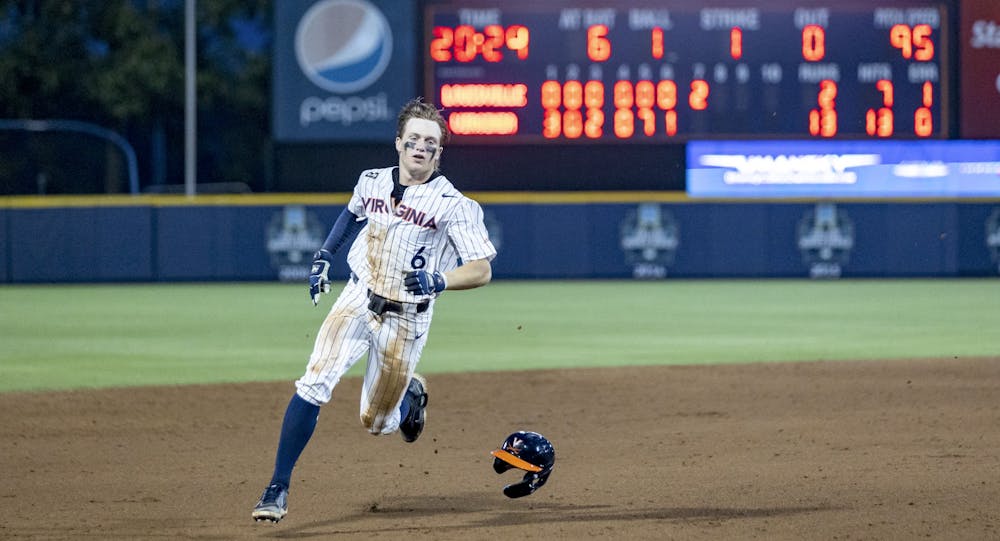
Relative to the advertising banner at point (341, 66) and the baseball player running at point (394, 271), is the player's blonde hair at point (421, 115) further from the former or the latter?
the advertising banner at point (341, 66)

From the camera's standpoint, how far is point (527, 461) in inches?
205

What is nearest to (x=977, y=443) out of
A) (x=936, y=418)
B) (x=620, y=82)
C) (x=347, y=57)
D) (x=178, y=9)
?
(x=936, y=418)

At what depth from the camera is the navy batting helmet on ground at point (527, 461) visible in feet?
17.0

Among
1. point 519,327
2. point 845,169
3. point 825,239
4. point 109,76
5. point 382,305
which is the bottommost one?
point 519,327

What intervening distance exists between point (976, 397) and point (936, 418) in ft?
2.90

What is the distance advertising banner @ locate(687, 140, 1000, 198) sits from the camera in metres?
18.5

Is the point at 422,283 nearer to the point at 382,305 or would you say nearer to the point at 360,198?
the point at 382,305

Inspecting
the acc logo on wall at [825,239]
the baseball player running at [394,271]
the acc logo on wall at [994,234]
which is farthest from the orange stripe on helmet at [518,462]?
the acc logo on wall at [994,234]

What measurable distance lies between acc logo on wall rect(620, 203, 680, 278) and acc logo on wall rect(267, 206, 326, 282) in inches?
157

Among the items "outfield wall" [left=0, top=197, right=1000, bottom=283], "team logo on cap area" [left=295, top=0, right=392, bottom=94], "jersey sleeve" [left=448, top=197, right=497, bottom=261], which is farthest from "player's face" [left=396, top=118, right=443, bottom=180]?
"outfield wall" [left=0, top=197, right=1000, bottom=283]

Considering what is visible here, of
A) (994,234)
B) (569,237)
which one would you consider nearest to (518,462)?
(569,237)

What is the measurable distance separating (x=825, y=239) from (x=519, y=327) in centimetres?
738

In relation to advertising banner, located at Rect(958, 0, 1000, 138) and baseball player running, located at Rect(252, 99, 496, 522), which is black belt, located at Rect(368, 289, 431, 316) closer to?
baseball player running, located at Rect(252, 99, 496, 522)

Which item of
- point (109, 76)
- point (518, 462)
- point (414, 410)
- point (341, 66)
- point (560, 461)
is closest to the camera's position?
point (518, 462)
